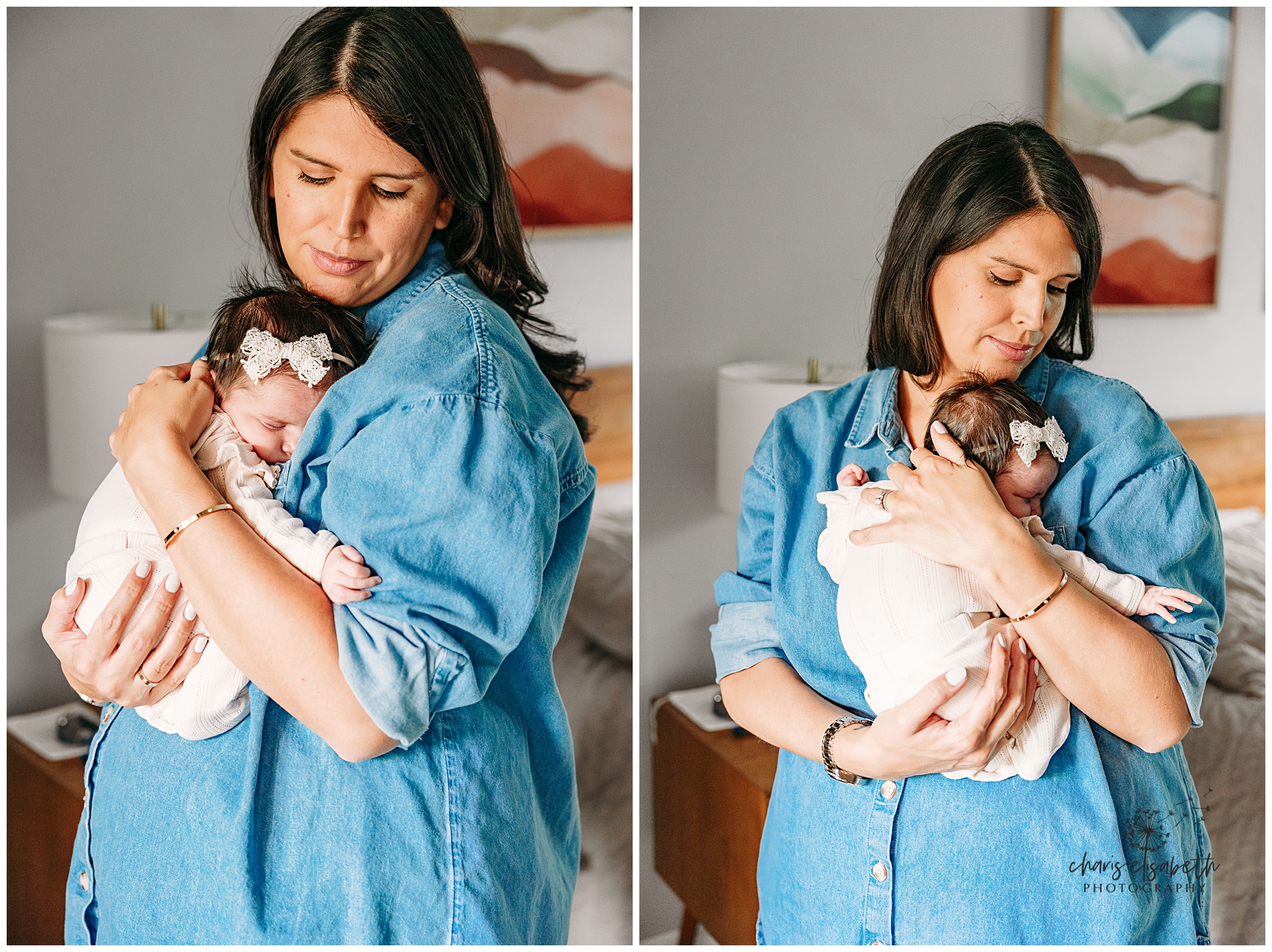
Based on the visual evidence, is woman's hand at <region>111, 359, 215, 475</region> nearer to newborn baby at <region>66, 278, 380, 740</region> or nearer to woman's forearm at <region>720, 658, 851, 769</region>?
newborn baby at <region>66, 278, 380, 740</region>

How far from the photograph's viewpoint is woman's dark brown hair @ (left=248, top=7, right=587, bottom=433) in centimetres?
102

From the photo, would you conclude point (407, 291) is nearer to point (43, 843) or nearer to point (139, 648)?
point (139, 648)

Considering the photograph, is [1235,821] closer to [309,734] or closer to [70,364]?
[309,734]

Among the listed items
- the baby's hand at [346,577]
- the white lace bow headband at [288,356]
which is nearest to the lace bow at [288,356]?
the white lace bow headband at [288,356]

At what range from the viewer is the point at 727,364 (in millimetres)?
1874

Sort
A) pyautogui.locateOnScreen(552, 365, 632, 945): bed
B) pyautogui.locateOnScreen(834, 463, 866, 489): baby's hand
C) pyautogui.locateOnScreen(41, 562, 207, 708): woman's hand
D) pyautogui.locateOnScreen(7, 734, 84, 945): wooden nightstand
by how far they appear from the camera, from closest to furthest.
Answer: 1. pyautogui.locateOnScreen(41, 562, 207, 708): woman's hand
2. pyautogui.locateOnScreen(834, 463, 866, 489): baby's hand
3. pyautogui.locateOnScreen(7, 734, 84, 945): wooden nightstand
4. pyautogui.locateOnScreen(552, 365, 632, 945): bed

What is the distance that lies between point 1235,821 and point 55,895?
2.34 metres

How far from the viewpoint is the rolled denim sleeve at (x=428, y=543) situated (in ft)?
2.93

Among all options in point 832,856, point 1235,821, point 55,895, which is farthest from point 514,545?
point 1235,821

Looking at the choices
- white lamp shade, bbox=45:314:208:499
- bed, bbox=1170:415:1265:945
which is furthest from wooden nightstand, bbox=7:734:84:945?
bed, bbox=1170:415:1265:945

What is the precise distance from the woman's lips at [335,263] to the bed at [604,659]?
0.88 metres

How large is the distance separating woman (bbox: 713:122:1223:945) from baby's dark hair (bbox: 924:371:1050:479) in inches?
1.3

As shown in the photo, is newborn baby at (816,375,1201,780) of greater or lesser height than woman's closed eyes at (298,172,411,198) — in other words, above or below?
below

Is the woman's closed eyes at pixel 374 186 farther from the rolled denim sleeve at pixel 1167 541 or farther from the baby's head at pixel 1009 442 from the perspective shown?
the rolled denim sleeve at pixel 1167 541
